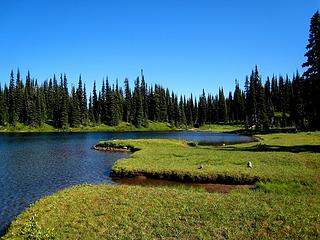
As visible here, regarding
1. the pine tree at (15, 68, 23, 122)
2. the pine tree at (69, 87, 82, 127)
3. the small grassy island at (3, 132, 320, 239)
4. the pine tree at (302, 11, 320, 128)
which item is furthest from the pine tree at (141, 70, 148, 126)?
the small grassy island at (3, 132, 320, 239)

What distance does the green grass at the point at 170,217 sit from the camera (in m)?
14.6

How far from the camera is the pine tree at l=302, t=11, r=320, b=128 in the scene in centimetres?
4794

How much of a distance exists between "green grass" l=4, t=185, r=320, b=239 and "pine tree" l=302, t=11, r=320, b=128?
3117 centimetres

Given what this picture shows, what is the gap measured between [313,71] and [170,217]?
42.5m

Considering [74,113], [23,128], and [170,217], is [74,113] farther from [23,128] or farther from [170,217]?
[170,217]

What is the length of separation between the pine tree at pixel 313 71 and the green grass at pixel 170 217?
102 feet

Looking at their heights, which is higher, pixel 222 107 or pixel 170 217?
pixel 222 107

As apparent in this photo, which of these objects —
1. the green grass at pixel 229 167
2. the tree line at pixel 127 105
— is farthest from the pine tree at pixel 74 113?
the green grass at pixel 229 167

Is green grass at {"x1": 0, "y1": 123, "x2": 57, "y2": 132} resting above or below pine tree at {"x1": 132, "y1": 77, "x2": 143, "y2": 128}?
below

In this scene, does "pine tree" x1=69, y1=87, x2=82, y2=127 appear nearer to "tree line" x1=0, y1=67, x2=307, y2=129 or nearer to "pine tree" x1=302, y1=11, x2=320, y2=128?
"tree line" x1=0, y1=67, x2=307, y2=129

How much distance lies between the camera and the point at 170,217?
648 inches

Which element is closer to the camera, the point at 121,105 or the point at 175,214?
the point at 175,214

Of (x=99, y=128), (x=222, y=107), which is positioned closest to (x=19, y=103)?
(x=99, y=128)

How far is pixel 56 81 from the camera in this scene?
196250 mm
